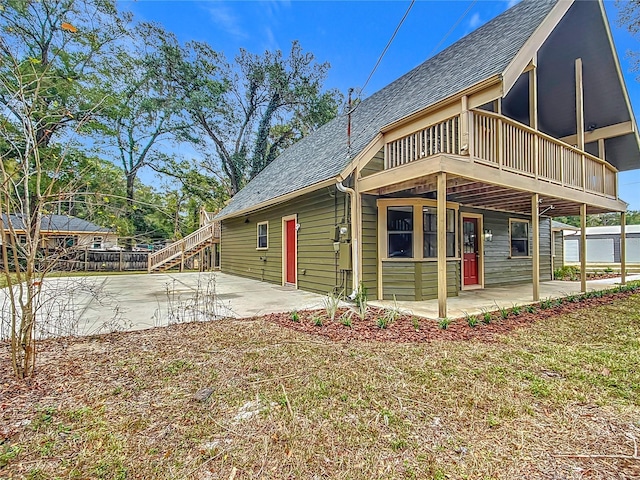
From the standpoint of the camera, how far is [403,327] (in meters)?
4.59

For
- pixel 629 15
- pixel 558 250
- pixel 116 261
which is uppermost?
pixel 629 15

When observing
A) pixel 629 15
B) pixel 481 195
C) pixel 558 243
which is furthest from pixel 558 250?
pixel 481 195

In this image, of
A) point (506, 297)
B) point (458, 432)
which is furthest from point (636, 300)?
point (458, 432)

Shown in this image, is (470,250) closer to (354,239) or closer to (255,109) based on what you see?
(354,239)

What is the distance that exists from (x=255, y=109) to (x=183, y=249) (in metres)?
13.0

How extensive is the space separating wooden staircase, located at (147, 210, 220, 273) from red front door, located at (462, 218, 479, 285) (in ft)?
36.9

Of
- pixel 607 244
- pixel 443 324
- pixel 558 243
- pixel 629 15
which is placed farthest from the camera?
pixel 607 244

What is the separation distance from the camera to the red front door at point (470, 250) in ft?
29.3

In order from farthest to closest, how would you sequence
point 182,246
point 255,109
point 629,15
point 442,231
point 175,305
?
point 255,109 → point 182,246 → point 629,15 → point 175,305 → point 442,231

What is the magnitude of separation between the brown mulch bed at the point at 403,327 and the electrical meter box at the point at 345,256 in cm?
118

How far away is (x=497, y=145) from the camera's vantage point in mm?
5789

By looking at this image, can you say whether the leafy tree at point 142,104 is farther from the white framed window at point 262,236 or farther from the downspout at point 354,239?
the downspout at point 354,239

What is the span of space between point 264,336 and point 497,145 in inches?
200

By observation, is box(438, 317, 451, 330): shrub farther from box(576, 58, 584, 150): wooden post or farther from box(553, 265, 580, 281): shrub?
box(553, 265, 580, 281): shrub
